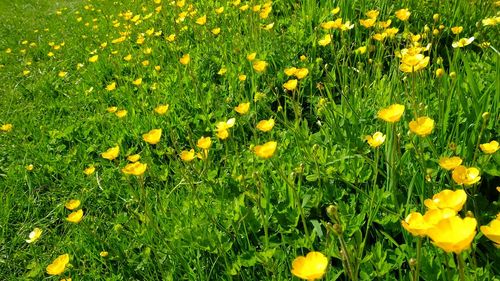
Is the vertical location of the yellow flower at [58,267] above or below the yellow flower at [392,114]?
below

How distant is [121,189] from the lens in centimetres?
224

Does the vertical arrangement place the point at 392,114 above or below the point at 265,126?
above

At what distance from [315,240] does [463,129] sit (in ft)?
2.50

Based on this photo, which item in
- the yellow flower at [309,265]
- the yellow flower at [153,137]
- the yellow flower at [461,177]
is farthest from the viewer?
the yellow flower at [153,137]

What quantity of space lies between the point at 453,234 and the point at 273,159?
108cm

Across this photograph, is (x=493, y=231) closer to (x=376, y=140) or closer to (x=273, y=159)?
(x=376, y=140)

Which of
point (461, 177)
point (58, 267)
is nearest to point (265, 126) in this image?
point (461, 177)

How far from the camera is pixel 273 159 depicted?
5.96ft

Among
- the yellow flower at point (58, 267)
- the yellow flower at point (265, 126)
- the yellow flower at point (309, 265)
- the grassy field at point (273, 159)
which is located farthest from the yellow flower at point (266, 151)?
the yellow flower at point (58, 267)

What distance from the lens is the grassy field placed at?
1.33 meters

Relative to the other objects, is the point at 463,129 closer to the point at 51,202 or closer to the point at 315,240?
the point at 315,240

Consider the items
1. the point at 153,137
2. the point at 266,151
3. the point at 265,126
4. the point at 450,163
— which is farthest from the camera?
the point at 153,137

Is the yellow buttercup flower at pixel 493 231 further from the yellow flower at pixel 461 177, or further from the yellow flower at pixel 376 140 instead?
the yellow flower at pixel 376 140

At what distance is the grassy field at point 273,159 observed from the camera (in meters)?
1.33
